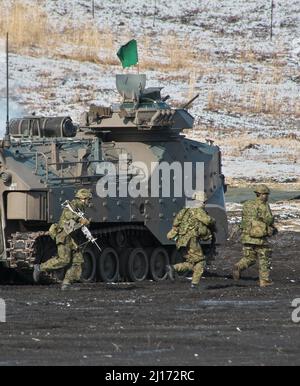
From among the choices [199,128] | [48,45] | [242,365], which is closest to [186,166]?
[242,365]

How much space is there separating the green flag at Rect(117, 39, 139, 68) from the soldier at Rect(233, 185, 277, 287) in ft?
17.9

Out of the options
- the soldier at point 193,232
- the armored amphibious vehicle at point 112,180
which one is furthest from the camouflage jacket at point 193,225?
the armored amphibious vehicle at point 112,180

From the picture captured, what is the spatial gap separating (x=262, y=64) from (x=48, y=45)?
763cm

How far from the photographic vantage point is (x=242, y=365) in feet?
43.8

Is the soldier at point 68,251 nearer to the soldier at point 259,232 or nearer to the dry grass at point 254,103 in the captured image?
the soldier at point 259,232

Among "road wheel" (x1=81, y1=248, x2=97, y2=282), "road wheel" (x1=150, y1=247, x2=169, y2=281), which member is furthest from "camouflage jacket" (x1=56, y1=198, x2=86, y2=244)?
"road wheel" (x1=150, y1=247, x2=169, y2=281)

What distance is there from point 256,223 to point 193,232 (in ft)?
3.28

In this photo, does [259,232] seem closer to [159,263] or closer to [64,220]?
[64,220]

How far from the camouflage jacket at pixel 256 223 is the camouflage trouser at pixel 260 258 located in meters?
0.12

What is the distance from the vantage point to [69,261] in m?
21.6

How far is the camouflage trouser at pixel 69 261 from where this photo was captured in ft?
70.8

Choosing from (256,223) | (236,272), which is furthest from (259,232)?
(236,272)

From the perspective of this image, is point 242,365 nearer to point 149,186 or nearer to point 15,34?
point 149,186
